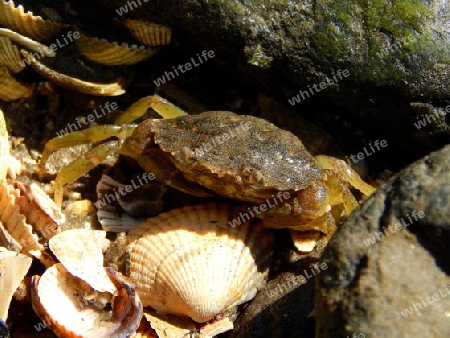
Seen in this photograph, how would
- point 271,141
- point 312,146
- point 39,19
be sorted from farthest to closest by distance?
point 312,146 < point 39,19 < point 271,141

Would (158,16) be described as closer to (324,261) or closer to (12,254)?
(12,254)

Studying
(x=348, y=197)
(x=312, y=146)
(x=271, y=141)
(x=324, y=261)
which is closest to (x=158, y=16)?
(x=271, y=141)

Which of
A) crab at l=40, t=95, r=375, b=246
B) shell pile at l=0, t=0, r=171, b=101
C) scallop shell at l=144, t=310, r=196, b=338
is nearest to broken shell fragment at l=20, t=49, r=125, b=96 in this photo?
shell pile at l=0, t=0, r=171, b=101

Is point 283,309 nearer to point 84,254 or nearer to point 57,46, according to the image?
point 84,254

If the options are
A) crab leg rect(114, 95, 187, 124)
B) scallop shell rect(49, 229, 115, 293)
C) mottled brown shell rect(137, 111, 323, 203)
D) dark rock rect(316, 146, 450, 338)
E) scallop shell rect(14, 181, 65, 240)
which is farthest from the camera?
crab leg rect(114, 95, 187, 124)

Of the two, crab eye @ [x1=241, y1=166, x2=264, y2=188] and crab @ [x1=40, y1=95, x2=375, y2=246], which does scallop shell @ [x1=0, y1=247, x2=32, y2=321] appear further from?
crab eye @ [x1=241, y1=166, x2=264, y2=188]

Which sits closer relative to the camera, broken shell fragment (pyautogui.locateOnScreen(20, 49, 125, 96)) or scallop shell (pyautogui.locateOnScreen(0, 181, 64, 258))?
scallop shell (pyautogui.locateOnScreen(0, 181, 64, 258))

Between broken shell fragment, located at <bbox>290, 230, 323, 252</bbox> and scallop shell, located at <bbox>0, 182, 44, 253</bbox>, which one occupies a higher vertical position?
scallop shell, located at <bbox>0, 182, 44, 253</bbox>
